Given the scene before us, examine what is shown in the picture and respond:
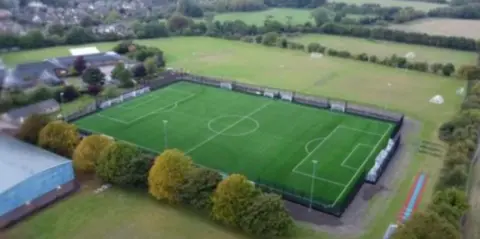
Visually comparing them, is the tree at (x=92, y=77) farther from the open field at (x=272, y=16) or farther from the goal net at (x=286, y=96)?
the open field at (x=272, y=16)

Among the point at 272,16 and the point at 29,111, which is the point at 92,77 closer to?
the point at 29,111

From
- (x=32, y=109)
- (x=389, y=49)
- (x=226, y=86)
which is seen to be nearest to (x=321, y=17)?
(x=389, y=49)

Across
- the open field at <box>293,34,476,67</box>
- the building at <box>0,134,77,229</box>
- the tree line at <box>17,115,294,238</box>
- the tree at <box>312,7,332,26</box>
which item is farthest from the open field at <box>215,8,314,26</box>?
the building at <box>0,134,77,229</box>

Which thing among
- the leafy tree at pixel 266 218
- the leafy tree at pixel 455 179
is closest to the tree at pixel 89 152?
the leafy tree at pixel 266 218

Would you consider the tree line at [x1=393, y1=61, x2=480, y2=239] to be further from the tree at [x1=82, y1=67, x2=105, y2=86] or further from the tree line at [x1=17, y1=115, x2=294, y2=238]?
the tree at [x1=82, y1=67, x2=105, y2=86]

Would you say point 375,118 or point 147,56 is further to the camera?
point 147,56

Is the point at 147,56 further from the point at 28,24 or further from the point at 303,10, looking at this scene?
the point at 303,10

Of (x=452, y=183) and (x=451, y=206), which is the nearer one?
(x=451, y=206)

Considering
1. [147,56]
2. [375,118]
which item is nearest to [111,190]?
[375,118]
